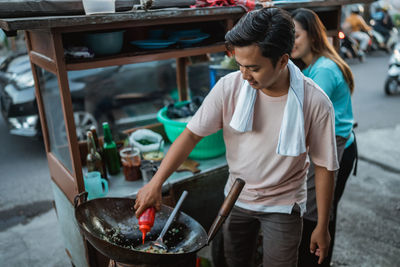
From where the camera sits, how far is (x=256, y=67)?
5.02ft

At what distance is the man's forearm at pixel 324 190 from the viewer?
5.78 ft

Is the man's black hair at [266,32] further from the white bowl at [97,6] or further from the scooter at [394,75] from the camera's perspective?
the scooter at [394,75]

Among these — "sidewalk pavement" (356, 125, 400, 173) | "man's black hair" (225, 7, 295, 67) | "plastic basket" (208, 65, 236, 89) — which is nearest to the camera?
"man's black hair" (225, 7, 295, 67)

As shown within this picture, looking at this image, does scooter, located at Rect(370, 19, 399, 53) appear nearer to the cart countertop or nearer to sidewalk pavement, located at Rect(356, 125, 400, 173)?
sidewalk pavement, located at Rect(356, 125, 400, 173)

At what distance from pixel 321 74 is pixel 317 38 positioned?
333 mm

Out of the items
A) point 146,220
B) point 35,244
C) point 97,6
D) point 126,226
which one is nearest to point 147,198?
point 146,220

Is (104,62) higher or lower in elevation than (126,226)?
higher

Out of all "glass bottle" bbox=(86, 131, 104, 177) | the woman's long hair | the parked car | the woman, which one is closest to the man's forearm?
the woman

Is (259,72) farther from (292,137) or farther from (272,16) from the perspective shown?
(292,137)

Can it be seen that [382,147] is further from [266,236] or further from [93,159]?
[93,159]

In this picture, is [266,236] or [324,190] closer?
[324,190]

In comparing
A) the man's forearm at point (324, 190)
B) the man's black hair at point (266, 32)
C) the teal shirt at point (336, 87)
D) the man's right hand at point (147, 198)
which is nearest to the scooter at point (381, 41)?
the teal shirt at point (336, 87)

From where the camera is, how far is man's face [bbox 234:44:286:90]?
4.94 ft

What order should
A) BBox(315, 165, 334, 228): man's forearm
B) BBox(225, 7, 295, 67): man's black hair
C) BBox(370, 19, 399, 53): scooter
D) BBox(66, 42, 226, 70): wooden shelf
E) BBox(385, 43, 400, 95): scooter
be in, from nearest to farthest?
1. BBox(225, 7, 295, 67): man's black hair
2. BBox(315, 165, 334, 228): man's forearm
3. BBox(66, 42, 226, 70): wooden shelf
4. BBox(385, 43, 400, 95): scooter
5. BBox(370, 19, 399, 53): scooter
